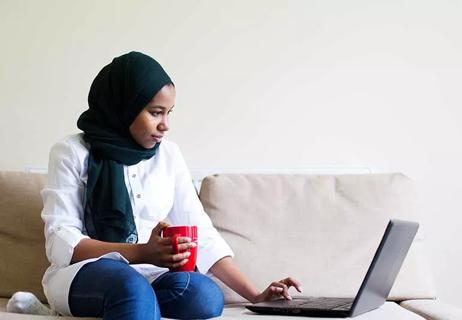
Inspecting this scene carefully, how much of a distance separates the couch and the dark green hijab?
348mm

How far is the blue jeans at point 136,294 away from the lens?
1509 millimetres

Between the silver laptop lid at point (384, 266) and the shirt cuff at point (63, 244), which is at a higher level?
the silver laptop lid at point (384, 266)

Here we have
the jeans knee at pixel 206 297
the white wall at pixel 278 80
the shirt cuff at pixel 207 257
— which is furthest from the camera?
the white wall at pixel 278 80

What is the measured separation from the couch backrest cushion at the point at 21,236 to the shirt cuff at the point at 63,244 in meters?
0.39

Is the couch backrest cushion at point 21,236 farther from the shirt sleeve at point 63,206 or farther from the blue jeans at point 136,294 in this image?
the blue jeans at point 136,294

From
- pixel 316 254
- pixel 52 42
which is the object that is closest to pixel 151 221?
pixel 316 254

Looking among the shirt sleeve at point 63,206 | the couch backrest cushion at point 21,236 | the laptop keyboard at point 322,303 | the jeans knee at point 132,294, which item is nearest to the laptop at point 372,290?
the laptop keyboard at point 322,303

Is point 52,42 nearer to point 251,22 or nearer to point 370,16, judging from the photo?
point 251,22

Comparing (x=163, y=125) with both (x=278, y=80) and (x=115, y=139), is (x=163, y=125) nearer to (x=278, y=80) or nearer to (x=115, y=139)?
(x=115, y=139)

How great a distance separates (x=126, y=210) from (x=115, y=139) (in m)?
0.19

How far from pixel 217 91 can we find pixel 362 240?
73 centimetres

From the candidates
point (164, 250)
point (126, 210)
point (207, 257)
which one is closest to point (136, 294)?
point (164, 250)

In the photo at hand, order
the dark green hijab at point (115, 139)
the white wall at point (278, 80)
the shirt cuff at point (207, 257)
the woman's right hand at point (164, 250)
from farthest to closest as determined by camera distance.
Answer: the white wall at point (278, 80) → the shirt cuff at point (207, 257) → the dark green hijab at point (115, 139) → the woman's right hand at point (164, 250)

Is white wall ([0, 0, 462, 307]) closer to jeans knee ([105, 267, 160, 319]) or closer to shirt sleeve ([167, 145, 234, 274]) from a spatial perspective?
shirt sleeve ([167, 145, 234, 274])
